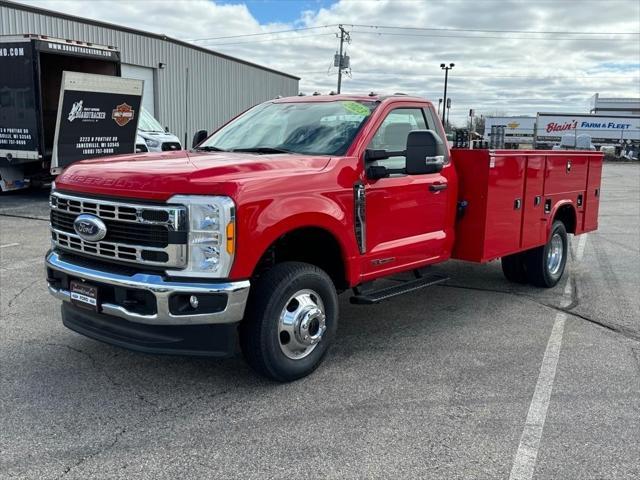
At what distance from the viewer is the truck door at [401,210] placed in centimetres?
491

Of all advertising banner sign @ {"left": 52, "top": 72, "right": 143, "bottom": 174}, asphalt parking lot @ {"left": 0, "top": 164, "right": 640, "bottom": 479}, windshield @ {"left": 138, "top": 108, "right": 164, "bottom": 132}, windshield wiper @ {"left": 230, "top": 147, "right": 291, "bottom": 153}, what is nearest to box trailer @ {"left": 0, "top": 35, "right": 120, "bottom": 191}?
advertising banner sign @ {"left": 52, "top": 72, "right": 143, "bottom": 174}

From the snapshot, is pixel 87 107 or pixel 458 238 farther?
pixel 87 107

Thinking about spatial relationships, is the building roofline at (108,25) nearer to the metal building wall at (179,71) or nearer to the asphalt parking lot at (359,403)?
the metal building wall at (179,71)

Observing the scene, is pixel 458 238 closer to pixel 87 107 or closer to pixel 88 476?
pixel 88 476

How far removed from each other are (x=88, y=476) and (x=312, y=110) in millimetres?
3402

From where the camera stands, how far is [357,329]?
5.70 m

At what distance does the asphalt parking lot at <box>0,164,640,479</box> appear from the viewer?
3.35 metres

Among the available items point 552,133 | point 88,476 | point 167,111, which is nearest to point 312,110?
point 88,476

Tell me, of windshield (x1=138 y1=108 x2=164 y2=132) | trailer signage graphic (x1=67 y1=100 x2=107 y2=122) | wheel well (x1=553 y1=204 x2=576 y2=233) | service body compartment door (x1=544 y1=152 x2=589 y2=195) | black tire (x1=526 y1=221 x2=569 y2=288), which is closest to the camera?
service body compartment door (x1=544 y1=152 x2=589 y2=195)

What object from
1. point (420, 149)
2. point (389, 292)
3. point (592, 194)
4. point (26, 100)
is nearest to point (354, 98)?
point (420, 149)

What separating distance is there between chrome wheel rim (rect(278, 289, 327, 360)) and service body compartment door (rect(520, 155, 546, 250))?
9.96ft

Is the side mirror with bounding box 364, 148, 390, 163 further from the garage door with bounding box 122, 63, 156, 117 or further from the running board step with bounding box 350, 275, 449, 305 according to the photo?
the garage door with bounding box 122, 63, 156, 117

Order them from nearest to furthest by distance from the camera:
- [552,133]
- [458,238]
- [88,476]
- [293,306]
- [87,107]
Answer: [88,476] < [293,306] < [458,238] < [87,107] < [552,133]

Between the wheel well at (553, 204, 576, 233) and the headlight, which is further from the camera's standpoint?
the wheel well at (553, 204, 576, 233)
